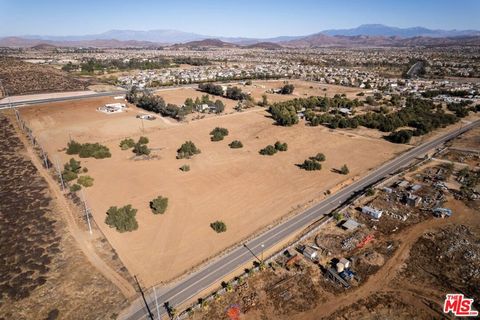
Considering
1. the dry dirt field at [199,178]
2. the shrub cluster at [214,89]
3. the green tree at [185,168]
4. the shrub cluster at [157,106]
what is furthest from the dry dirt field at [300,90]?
the green tree at [185,168]

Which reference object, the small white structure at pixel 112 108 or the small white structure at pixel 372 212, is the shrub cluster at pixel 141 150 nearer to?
the small white structure at pixel 112 108

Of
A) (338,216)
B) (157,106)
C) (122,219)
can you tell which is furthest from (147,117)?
(338,216)

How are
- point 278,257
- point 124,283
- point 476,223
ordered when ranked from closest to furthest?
1. point 124,283
2. point 278,257
3. point 476,223

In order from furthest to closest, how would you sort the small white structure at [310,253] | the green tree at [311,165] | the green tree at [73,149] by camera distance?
the green tree at [73,149] → the green tree at [311,165] → the small white structure at [310,253]

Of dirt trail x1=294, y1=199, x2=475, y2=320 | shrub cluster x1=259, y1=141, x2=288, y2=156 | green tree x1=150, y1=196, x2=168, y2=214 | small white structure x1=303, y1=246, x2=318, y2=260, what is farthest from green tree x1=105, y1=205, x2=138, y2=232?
shrub cluster x1=259, y1=141, x2=288, y2=156

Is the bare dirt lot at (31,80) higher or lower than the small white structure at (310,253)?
→ higher

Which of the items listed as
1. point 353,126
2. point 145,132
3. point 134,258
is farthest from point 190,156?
point 353,126

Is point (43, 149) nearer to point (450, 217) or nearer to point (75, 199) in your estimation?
point (75, 199)
